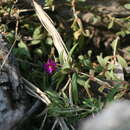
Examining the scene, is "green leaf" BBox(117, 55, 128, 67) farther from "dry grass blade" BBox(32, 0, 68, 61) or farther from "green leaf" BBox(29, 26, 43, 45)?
"green leaf" BBox(29, 26, 43, 45)

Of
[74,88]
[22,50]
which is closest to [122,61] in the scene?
[74,88]

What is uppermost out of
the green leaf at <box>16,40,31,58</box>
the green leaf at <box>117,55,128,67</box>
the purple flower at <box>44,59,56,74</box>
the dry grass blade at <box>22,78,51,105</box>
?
the green leaf at <box>16,40,31,58</box>

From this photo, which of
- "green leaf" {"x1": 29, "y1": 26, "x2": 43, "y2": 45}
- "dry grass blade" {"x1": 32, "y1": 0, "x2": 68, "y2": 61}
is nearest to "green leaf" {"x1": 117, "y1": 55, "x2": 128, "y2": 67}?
"dry grass blade" {"x1": 32, "y1": 0, "x2": 68, "y2": 61}

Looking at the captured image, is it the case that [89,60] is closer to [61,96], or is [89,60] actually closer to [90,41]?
[90,41]

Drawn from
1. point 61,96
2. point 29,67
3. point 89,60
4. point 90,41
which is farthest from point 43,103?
point 90,41

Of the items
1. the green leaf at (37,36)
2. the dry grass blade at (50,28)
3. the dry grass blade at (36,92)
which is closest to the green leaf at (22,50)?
the green leaf at (37,36)

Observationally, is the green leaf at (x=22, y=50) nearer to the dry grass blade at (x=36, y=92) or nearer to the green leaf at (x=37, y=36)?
the green leaf at (x=37, y=36)

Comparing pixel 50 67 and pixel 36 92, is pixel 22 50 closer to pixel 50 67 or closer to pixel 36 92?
pixel 50 67

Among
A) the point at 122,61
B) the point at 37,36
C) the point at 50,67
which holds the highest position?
the point at 37,36

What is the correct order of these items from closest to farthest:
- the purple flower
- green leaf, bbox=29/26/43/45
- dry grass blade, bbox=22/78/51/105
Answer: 1. dry grass blade, bbox=22/78/51/105
2. the purple flower
3. green leaf, bbox=29/26/43/45
